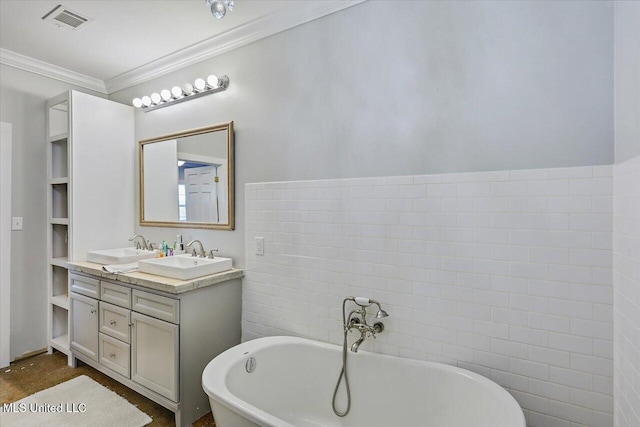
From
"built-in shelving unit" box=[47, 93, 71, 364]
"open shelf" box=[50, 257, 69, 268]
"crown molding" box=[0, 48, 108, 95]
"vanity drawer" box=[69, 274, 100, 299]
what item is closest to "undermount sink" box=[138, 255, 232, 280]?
"vanity drawer" box=[69, 274, 100, 299]

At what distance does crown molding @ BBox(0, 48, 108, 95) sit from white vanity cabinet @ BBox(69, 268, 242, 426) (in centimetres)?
187

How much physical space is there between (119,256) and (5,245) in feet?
3.37

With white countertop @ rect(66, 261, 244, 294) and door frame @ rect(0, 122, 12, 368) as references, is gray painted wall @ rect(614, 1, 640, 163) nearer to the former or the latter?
white countertop @ rect(66, 261, 244, 294)

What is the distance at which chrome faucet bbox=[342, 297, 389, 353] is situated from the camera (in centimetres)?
182

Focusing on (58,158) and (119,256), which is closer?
(119,256)

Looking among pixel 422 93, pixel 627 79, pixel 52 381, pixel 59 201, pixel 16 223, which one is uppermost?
pixel 422 93

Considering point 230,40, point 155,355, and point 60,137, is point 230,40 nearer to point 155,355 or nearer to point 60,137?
point 60,137

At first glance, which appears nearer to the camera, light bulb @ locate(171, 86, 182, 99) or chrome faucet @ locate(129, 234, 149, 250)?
light bulb @ locate(171, 86, 182, 99)

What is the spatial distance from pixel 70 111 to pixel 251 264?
2.05m

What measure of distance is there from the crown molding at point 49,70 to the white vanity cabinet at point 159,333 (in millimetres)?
1874

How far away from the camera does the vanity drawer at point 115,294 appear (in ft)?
7.63

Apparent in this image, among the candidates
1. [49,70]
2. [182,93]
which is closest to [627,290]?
[182,93]

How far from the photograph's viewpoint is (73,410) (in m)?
2.16

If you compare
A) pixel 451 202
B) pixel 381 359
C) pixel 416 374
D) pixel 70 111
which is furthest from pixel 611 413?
pixel 70 111
